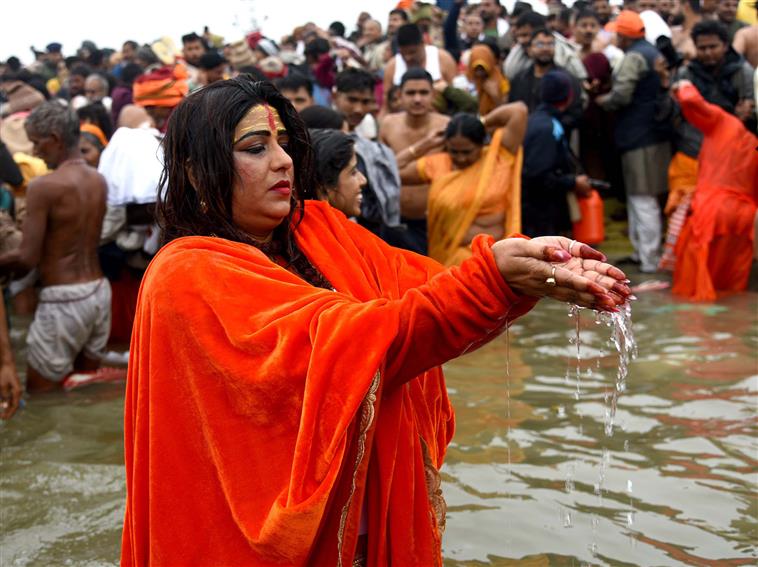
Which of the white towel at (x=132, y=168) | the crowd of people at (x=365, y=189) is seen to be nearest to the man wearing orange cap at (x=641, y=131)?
the crowd of people at (x=365, y=189)

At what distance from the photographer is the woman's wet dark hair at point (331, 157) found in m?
4.55

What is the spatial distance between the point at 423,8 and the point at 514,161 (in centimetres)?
565

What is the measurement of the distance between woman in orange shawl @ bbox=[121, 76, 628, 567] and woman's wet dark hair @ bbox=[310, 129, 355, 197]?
5.93 ft

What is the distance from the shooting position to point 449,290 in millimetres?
2205

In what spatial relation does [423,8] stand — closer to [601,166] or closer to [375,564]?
[601,166]

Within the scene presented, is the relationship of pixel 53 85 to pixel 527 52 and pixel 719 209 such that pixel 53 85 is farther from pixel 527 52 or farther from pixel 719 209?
pixel 719 209

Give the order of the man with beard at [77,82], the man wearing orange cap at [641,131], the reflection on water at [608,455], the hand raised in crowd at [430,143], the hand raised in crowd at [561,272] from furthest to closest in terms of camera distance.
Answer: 1. the man with beard at [77,82]
2. the man wearing orange cap at [641,131]
3. the hand raised in crowd at [430,143]
4. the reflection on water at [608,455]
5. the hand raised in crowd at [561,272]

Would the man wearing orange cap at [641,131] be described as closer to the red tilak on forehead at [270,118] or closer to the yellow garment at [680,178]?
the yellow garment at [680,178]

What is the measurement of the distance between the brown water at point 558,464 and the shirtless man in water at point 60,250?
329mm

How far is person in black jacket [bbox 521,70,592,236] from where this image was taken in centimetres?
891

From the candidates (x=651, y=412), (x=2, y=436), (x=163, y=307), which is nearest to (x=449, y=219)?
(x=651, y=412)

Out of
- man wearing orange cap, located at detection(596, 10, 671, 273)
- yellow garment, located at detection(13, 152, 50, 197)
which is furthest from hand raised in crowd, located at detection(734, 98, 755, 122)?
yellow garment, located at detection(13, 152, 50, 197)

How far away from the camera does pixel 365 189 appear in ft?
21.0

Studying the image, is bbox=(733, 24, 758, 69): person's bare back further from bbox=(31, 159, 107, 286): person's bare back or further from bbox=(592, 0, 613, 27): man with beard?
bbox=(31, 159, 107, 286): person's bare back
